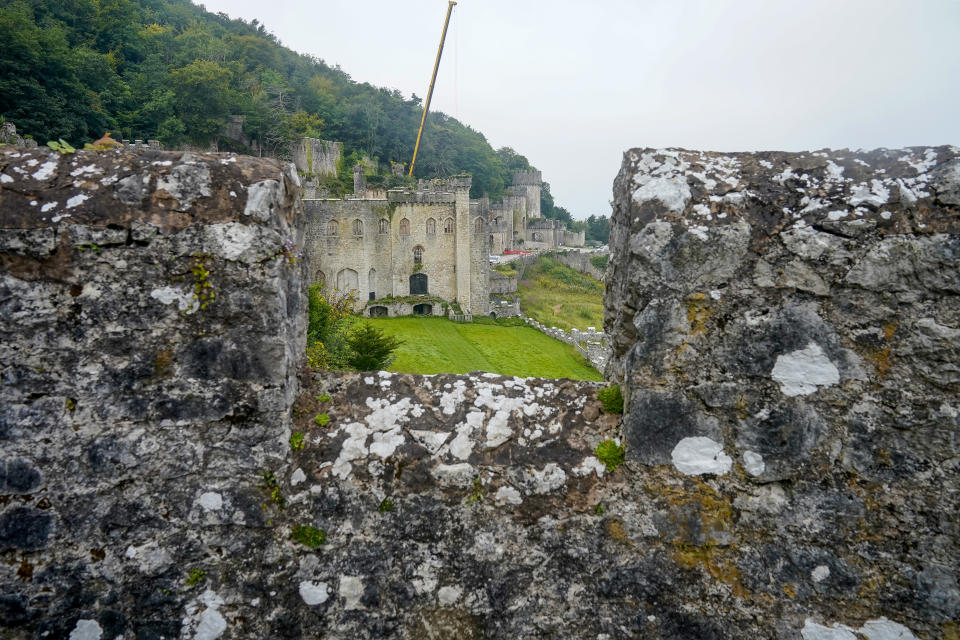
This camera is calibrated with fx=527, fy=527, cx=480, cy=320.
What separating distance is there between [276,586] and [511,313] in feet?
119

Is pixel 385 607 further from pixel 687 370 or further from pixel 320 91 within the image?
pixel 320 91

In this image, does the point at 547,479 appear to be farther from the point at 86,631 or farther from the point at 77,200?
the point at 77,200

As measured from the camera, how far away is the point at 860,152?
3064 millimetres

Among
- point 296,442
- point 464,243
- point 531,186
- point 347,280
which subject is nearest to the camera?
point 296,442

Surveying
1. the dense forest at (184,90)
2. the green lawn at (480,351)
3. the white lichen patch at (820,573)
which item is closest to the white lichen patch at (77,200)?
the white lichen patch at (820,573)

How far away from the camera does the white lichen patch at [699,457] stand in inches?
119

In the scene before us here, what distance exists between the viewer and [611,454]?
3.16 metres

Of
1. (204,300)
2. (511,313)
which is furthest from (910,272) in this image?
(511,313)

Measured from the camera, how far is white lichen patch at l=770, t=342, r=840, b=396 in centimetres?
290

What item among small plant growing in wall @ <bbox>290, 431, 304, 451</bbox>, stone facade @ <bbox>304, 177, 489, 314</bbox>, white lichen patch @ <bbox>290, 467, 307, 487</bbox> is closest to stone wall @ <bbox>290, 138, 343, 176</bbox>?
stone facade @ <bbox>304, 177, 489, 314</bbox>

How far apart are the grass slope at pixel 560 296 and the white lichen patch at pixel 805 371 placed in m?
30.9

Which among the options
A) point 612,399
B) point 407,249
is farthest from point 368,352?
point 407,249

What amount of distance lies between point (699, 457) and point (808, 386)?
27.9 inches

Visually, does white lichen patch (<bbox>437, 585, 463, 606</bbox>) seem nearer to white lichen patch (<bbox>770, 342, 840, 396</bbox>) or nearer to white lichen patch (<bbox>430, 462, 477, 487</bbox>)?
white lichen patch (<bbox>430, 462, 477, 487</bbox>)
